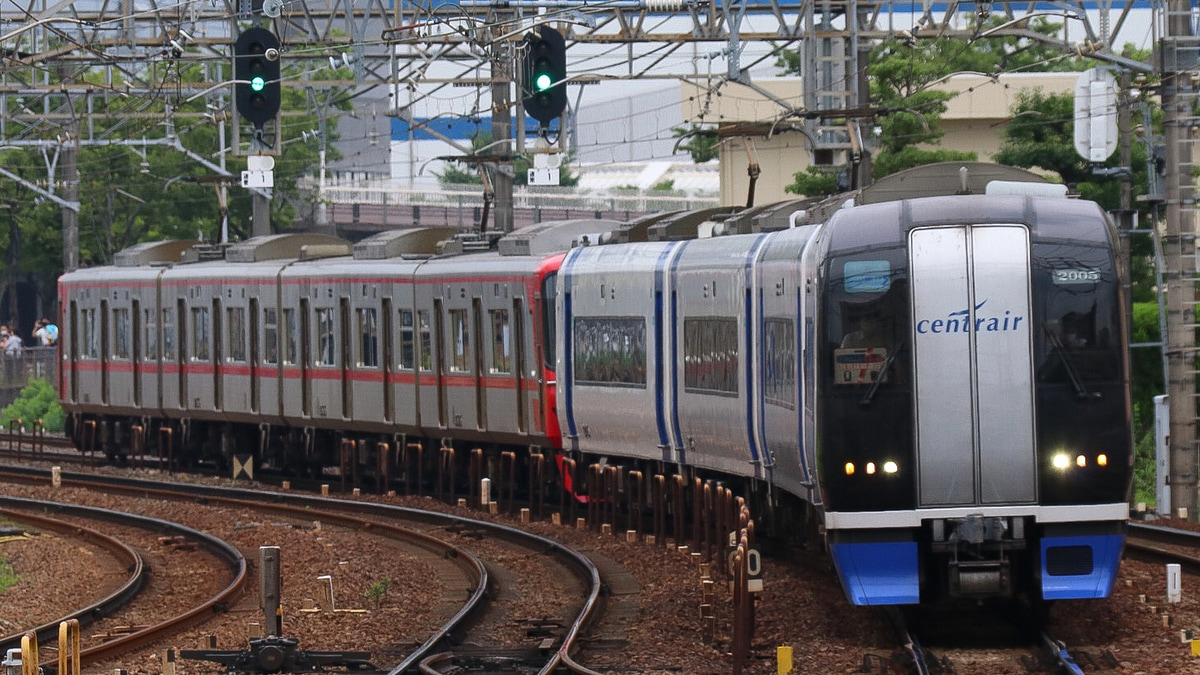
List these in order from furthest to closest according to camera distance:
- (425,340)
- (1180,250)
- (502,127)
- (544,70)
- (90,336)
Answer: (90,336)
(502,127)
(425,340)
(544,70)
(1180,250)

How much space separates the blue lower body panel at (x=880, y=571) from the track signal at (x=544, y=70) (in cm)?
1115

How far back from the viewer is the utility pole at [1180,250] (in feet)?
62.0

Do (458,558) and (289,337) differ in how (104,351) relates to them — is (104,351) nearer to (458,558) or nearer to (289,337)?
(289,337)

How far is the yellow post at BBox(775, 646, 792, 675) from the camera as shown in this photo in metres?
10.8

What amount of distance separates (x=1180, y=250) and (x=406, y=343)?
8.77m

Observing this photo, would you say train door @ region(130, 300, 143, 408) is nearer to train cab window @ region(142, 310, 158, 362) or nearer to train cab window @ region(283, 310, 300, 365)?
train cab window @ region(142, 310, 158, 362)

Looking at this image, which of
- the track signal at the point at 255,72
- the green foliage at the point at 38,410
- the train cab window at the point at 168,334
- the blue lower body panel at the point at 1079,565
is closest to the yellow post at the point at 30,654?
the blue lower body panel at the point at 1079,565

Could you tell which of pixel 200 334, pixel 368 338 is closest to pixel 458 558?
pixel 368 338

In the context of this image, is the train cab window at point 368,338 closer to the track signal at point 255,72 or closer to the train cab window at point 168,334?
the track signal at point 255,72

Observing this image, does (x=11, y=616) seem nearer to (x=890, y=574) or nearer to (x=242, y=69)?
(x=890, y=574)

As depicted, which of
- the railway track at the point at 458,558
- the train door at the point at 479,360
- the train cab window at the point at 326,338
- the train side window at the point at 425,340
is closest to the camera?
the railway track at the point at 458,558

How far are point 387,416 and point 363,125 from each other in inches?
2237

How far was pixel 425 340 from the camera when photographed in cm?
2352

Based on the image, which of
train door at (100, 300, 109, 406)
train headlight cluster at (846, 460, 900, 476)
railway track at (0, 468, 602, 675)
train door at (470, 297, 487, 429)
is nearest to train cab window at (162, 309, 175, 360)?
train door at (100, 300, 109, 406)
